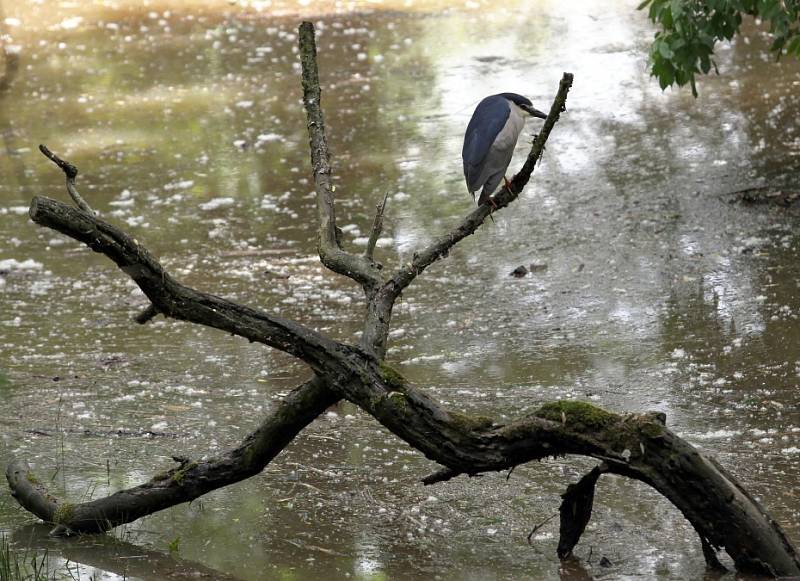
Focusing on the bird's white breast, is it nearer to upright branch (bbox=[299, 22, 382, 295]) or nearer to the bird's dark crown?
the bird's dark crown

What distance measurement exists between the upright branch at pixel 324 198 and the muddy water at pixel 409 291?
81 cm

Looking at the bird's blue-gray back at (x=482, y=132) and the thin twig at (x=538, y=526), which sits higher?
the bird's blue-gray back at (x=482, y=132)

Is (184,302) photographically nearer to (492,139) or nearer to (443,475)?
(443,475)

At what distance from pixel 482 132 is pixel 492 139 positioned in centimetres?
6

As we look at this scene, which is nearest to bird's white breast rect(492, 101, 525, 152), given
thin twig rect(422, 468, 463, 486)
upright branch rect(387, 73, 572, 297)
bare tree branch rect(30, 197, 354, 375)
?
upright branch rect(387, 73, 572, 297)

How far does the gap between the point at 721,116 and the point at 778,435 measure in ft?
14.2

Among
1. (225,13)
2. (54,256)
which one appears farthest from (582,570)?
(225,13)

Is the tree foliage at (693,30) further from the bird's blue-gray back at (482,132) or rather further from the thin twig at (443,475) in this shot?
the thin twig at (443,475)

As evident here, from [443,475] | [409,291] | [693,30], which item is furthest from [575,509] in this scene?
[693,30]

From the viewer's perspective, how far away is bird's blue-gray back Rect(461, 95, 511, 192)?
4.20 m

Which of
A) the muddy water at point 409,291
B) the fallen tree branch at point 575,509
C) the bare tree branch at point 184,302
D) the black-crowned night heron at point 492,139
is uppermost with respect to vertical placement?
the black-crowned night heron at point 492,139

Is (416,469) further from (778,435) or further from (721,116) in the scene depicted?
(721,116)

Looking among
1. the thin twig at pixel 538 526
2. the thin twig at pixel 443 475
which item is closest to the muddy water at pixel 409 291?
the thin twig at pixel 538 526

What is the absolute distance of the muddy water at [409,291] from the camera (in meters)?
3.91
